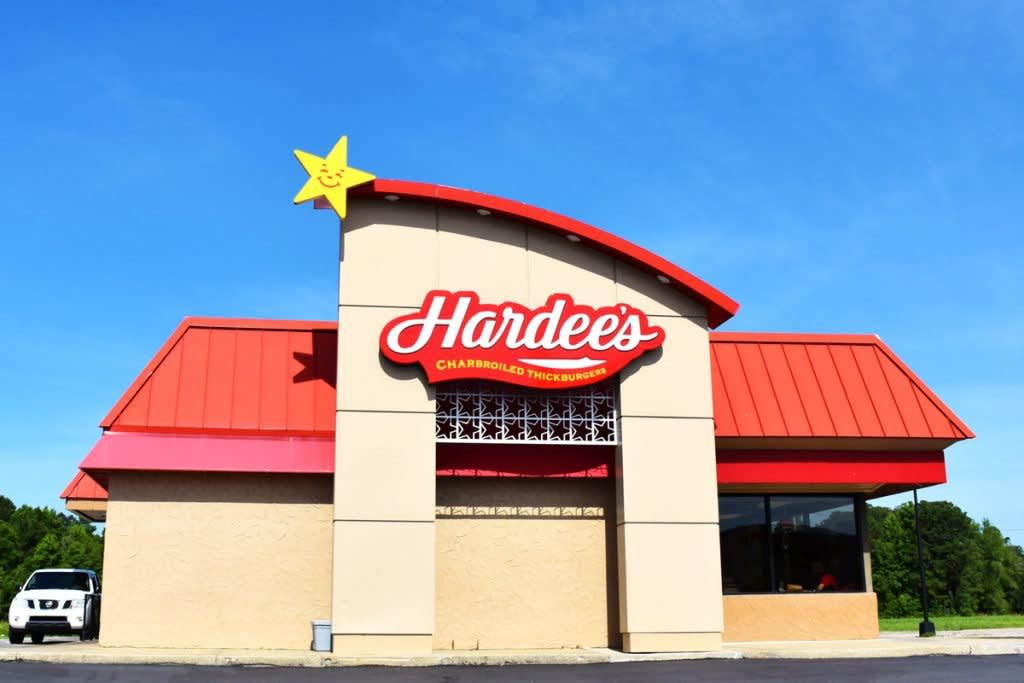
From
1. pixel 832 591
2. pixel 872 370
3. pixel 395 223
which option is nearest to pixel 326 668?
pixel 395 223

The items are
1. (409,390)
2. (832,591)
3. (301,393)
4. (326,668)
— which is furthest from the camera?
(832,591)

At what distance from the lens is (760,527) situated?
23.6 meters

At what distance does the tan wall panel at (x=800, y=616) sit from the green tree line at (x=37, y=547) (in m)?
56.0

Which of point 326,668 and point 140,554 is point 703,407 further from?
point 140,554

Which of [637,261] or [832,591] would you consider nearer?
[637,261]

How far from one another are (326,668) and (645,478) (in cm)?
704

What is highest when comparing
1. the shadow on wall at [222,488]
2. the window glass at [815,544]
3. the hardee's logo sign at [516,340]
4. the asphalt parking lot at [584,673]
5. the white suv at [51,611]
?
the hardee's logo sign at [516,340]

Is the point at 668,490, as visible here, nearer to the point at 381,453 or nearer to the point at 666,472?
the point at 666,472

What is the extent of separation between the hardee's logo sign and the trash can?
4.98 meters

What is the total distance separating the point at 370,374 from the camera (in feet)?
64.0

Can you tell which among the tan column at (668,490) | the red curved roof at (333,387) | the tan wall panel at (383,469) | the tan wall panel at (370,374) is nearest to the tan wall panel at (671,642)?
the tan column at (668,490)

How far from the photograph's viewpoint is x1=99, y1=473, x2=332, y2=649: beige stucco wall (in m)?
19.8

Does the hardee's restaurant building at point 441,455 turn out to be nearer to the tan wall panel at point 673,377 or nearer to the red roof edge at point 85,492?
the tan wall panel at point 673,377

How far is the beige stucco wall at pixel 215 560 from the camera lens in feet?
64.8
